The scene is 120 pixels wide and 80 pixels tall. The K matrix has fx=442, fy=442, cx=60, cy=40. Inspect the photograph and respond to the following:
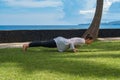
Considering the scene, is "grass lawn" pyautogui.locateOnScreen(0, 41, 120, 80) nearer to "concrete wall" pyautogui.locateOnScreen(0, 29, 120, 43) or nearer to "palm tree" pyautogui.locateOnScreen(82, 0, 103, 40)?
"palm tree" pyautogui.locateOnScreen(82, 0, 103, 40)

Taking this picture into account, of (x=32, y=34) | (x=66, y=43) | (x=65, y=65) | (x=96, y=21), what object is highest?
(x=65, y=65)

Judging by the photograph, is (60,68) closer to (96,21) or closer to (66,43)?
(66,43)

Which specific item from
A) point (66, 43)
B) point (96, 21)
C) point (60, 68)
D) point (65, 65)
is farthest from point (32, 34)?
point (60, 68)

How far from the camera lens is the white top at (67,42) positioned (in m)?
15.2

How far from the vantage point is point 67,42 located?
15359 millimetres

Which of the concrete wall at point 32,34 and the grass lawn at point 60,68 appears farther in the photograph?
the concrete wall at point 32,34

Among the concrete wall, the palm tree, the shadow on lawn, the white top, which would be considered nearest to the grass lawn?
the shadow on lawn

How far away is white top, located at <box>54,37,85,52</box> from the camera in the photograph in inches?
597

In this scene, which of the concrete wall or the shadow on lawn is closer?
the shadow on lawn

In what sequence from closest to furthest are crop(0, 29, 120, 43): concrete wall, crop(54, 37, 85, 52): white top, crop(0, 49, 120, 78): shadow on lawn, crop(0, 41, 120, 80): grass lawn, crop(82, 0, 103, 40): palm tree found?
1. crop(0, 41, 120, 80): grass lawn
2. crop(0, 49, 120, 78): shadow on lawn
3. crop(54, 37, 85, 52): white top
4. crop(82, 0, 103, 40): palm tree
5. crop(0, 29, 120, 43): concrete wall

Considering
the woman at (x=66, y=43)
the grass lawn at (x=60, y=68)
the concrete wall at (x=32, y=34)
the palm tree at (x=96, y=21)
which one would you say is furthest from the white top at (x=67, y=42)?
the concrete wall at (x=32, y=34)

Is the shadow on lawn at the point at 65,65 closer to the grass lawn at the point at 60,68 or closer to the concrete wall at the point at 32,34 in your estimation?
the grass lawn at the point at 60,68

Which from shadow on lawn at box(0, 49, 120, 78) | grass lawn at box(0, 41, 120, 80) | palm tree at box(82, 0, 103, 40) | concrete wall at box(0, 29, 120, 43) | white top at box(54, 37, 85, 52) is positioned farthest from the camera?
concrete wall at box(0, 29, 120, 43)

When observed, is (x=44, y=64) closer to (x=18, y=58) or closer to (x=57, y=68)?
(x=57, y=68)
